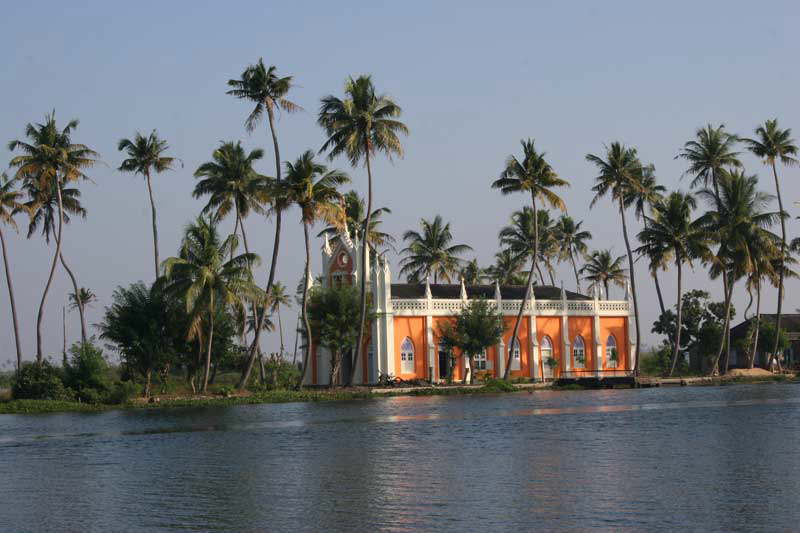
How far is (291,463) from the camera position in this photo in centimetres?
2672

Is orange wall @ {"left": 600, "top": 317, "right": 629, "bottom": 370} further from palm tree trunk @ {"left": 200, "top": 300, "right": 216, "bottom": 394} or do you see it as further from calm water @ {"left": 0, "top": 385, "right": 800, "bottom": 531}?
calm water @ {"left": 0, "top": 385, "right": 800, "bottom": 531}

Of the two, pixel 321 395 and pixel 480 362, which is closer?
pixel 321 395

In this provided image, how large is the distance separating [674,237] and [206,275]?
111 feet

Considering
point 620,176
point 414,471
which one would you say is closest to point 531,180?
point 620,176

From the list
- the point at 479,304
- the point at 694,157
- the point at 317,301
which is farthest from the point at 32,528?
the point at 694,157

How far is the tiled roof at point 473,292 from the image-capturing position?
240 ft

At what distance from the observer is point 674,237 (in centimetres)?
7200

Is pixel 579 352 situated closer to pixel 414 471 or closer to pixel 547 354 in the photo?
pixel 547 354

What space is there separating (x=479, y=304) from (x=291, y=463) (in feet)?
143

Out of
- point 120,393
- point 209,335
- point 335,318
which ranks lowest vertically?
point 120,393

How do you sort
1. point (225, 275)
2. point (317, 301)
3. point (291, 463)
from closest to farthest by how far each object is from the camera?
point (291, 463)
point (225, 275)
point (317, 301)

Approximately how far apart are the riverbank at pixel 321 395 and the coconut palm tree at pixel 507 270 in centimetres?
Result: 2116

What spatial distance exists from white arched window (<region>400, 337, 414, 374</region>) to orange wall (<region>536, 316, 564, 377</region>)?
9797 mm

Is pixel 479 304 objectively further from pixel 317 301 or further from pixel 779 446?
pixel 779 446
